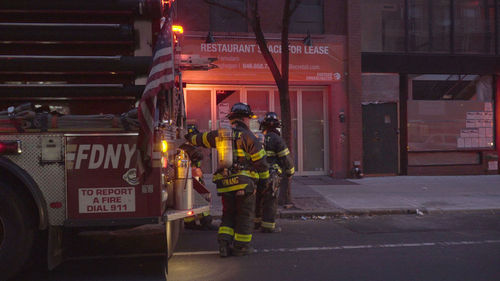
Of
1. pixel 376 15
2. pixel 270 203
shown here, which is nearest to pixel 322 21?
pixel 376 15

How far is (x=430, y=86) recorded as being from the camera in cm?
1329

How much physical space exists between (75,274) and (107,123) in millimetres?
1772

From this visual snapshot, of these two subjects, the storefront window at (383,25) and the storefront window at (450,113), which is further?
the storefront window at (450,113)

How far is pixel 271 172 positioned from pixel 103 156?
289cm

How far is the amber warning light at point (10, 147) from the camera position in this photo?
12.5ft

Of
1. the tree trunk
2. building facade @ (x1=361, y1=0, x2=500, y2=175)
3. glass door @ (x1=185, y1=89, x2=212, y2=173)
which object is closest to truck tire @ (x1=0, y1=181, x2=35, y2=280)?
the tree trunk

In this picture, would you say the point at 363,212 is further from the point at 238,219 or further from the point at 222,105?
the point at 222,105

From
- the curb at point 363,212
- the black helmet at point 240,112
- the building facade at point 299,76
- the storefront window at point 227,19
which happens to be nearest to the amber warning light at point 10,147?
the black helmet at point 240,112

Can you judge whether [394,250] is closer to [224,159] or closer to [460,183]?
[224,159]

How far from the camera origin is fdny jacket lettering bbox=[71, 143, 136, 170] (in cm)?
391

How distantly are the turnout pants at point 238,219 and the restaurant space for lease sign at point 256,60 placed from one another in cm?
688

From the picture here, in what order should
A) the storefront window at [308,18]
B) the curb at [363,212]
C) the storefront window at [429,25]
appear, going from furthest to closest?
1. the storefront window at [429,25]
2. the storefront window at [308,18]
3. the curb at [363,212]

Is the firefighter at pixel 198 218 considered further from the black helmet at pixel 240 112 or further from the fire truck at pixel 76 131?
the fire truck at pixel 76 131

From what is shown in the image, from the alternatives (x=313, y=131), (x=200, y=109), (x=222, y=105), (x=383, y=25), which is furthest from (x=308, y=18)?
(x=200, y=109)
